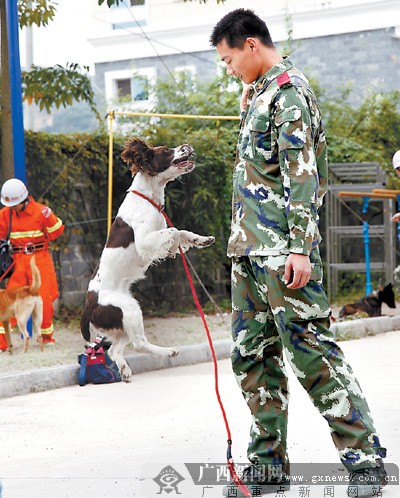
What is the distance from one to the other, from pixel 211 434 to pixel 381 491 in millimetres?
1880

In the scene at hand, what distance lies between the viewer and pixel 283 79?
13.6ft

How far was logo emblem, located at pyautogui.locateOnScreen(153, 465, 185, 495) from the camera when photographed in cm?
445

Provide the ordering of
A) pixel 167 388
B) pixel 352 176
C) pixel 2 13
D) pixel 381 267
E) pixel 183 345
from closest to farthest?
pixel 167 388 < pixel 183 345 < pixel 2 13 < pixel 381 267 < pixel 352 176

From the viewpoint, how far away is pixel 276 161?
4160 mm

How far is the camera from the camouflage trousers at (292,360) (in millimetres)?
4055

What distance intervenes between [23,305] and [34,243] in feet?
2.80

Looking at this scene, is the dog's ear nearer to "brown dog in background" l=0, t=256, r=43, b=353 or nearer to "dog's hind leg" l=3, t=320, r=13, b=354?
"brown dog in background" l=0, t=256, r=43, b=353

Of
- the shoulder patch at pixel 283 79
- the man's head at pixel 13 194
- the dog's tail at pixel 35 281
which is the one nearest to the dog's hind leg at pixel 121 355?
the dog's tail at pixel 35 281

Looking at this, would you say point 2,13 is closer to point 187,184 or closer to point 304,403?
point 187,184

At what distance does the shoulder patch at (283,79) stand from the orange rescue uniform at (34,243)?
22.1 feet

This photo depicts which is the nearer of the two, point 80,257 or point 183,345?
point 183,345

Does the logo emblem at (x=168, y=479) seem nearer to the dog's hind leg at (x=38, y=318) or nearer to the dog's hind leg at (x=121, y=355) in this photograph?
the dog's hind leg at (x=121, y=355)

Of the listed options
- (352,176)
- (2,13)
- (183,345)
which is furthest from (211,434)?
(352,176)

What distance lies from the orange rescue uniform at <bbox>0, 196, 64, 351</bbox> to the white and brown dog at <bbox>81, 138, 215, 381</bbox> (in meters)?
1.86
